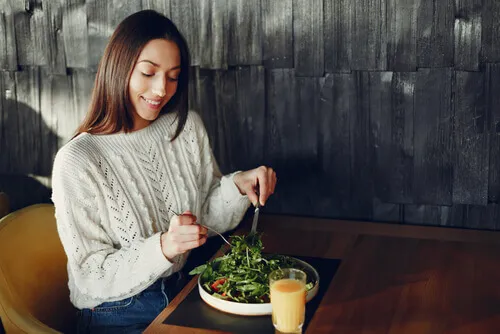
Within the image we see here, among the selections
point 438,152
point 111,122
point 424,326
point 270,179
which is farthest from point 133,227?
point 438,152

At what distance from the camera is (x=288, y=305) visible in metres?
1.53

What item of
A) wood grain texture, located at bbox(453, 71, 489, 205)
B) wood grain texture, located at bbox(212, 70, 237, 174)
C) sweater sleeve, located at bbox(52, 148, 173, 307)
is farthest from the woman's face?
wood grain texture, located at bbox(453, 71, 489, 205)

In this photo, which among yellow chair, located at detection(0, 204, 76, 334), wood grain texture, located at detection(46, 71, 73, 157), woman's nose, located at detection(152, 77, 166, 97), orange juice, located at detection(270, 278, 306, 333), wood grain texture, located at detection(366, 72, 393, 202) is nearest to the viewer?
orange juice, located at detection(270, 278, 306, 333)

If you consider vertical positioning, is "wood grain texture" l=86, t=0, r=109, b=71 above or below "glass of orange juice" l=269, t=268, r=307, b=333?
above

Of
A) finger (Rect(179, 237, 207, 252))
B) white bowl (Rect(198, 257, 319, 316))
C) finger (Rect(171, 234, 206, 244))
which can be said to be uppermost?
finger (Rect(171, 234, 206, 244))

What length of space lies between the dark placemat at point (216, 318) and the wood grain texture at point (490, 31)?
→ 106 centimetres

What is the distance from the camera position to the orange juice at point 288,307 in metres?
1.53

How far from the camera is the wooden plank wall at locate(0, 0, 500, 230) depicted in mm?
2287

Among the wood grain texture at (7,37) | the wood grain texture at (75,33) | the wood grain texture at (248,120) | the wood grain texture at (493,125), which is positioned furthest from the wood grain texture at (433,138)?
the wood grain texture at (7,37)

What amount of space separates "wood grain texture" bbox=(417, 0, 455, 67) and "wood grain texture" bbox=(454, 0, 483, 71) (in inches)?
0.8

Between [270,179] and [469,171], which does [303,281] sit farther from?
[469,171]

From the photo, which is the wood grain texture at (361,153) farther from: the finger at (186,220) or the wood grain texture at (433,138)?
the finger at (186,220)

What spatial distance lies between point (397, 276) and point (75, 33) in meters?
1.75

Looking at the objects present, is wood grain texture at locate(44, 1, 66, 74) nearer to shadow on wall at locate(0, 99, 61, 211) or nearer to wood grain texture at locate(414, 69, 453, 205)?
shadow on wall at locate(0, 99, 61, 211)
